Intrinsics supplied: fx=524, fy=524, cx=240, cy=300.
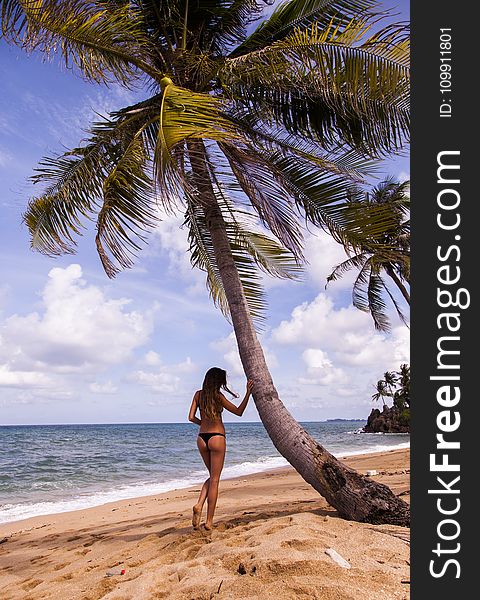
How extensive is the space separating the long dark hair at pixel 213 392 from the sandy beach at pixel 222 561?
4.08 feet

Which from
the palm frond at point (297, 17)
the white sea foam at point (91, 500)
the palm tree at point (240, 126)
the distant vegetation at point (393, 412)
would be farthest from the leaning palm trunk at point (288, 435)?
the distant vegetation at point (393, 412)

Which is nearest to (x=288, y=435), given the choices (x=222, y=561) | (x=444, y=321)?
(x=222, y=561)

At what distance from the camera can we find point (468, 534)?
3068 millimetres

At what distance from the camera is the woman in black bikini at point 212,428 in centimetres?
569

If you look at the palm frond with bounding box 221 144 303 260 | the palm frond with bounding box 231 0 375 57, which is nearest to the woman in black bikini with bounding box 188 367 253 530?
the palm frond with bounding box 221 144 303 260

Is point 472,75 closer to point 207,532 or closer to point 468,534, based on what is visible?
point 468,534

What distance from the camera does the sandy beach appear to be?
11.8 ft

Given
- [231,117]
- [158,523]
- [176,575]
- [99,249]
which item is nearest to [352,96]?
[231,117]

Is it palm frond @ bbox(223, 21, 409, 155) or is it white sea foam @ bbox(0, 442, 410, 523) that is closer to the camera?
palm frond @ bbox(223, 21, 409, 155)

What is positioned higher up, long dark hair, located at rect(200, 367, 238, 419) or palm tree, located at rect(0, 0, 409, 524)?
palm tree, located at rect(0, 0, 409, 524)

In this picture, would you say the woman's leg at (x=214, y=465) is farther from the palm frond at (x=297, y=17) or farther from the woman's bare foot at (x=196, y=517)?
the palm frond at (x=297, y=17)

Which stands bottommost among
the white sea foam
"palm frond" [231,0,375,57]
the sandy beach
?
the white sea foam

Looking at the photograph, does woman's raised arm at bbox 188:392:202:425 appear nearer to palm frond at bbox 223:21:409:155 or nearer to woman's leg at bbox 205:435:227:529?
woman's leg at bbox 205:435:227:529

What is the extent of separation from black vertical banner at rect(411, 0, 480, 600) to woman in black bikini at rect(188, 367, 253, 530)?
2.68m
